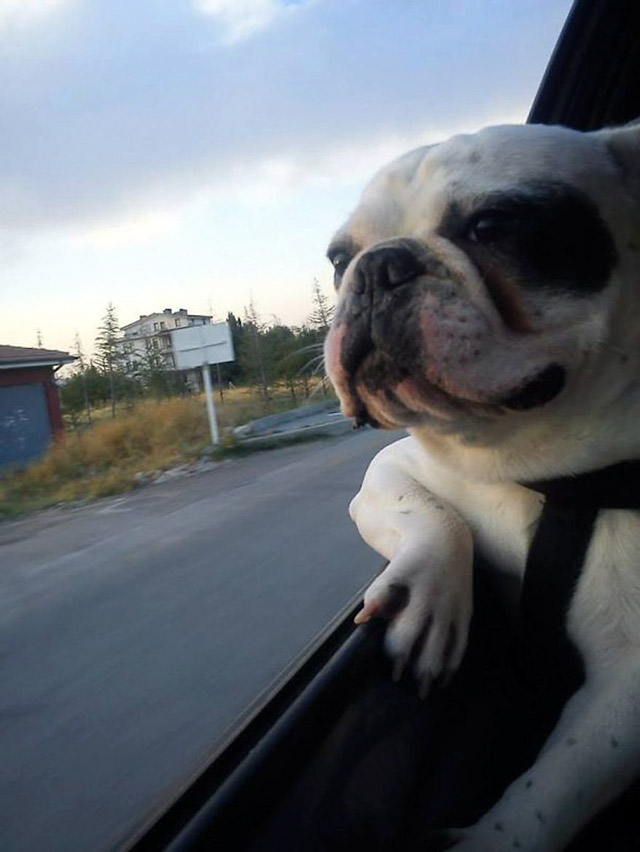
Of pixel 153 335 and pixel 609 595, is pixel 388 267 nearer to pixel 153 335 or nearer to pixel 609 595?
pixel 609 595

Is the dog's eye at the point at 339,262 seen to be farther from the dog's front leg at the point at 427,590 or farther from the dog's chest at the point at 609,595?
the dog's chest at the point at 609,595

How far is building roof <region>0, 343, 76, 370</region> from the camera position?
269 centimetres

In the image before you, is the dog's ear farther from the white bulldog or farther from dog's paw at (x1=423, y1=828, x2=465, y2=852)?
dog's paw at (x1=423, y1=828, x2=465, y2=852)

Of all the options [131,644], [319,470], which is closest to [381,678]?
[131,644]

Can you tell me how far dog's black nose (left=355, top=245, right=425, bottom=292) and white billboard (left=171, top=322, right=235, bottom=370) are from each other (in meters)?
2.36

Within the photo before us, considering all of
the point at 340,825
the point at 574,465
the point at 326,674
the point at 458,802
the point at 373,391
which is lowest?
the point at 458,802

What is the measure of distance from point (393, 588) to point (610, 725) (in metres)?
0.45

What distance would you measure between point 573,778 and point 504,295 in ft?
2.98

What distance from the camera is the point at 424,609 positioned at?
4.97ft

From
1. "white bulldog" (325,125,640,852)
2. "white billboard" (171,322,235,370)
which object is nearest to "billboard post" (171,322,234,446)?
"white billboard" (171,322,235,370)

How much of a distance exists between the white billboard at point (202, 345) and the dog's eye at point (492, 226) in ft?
7.95

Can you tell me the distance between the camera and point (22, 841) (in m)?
1.07

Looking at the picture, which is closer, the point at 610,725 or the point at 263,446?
the point at 610,725

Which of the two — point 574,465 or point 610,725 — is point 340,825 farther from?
point 574,465
